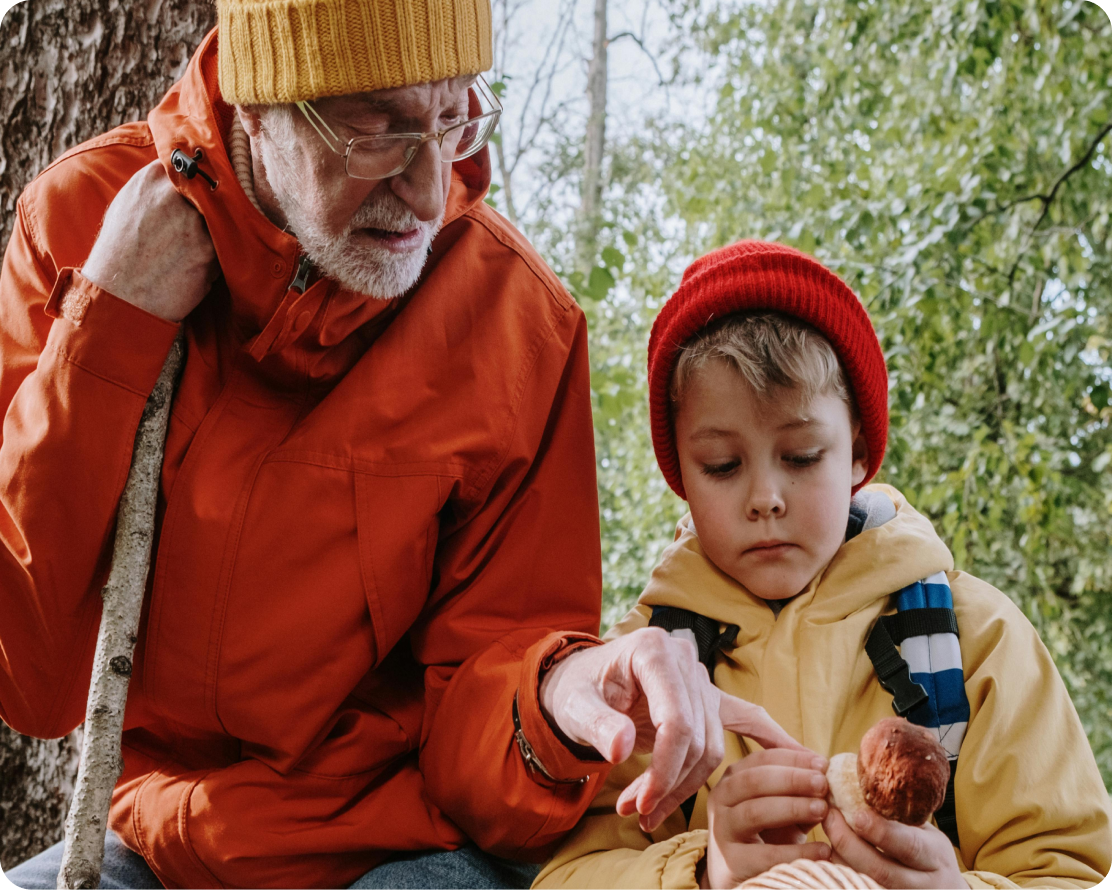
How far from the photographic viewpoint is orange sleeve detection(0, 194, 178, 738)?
1.44m

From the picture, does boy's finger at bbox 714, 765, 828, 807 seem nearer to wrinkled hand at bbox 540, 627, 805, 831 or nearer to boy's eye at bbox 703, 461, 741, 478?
wrinkled hand at bbox 540, 627, 805, 831

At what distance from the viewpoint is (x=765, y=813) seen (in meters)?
1.23

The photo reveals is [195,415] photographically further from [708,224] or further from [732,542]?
[708,224]

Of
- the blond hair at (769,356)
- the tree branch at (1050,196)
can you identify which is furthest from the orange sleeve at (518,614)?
the tree branch at (1050,196)

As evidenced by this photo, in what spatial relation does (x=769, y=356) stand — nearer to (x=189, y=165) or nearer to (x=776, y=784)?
(x=776, y=784)

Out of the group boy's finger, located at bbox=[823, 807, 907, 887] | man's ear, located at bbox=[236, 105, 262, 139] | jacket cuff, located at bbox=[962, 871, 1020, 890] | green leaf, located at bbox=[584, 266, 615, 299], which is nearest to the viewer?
boy's finger, located at bbox=[823, 807, 907, 887]

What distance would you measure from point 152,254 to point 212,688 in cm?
70

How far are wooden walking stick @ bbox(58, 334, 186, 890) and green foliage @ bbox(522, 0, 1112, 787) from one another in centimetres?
172

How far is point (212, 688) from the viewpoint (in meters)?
1.55

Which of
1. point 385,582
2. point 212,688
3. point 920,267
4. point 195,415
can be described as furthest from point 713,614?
point 920,267

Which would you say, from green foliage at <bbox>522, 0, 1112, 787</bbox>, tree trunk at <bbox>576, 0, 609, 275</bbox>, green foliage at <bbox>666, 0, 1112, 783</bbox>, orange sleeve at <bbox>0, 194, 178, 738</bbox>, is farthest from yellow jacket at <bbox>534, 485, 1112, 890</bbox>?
tree trunk at <bbox>576, 0, 609, 275</bbox>

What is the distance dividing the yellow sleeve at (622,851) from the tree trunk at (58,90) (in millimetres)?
1298

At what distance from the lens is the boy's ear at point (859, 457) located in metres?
1.81

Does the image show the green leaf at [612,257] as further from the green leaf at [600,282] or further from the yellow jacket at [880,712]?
the yellow jacket at [880,712]
